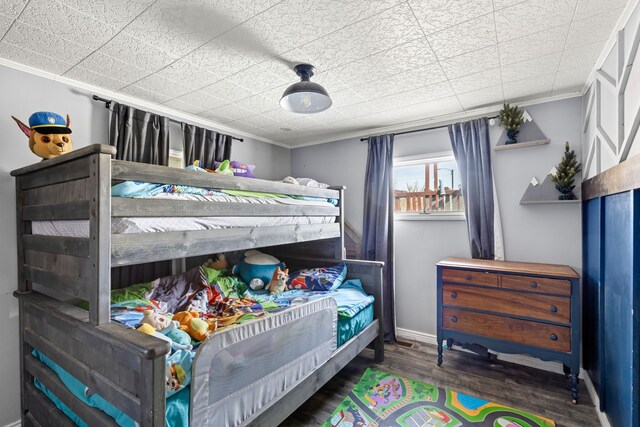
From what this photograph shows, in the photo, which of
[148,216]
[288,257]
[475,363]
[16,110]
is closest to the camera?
[148,216]

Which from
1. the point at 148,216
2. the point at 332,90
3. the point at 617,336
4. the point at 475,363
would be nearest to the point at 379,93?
the point at 332,90

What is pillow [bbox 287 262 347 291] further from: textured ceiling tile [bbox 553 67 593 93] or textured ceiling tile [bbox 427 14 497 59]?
textured ceiling tile [bbox 553 67 593 93]

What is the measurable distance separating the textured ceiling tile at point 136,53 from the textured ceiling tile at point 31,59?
1.38ft

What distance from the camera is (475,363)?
2.77 metres

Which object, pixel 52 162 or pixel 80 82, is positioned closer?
pixel 52 162

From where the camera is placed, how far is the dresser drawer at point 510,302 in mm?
2252

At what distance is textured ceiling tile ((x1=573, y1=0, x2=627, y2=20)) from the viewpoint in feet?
4.74

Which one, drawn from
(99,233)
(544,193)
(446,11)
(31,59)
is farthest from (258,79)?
(544,193)

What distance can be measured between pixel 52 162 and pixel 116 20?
0.78 metres

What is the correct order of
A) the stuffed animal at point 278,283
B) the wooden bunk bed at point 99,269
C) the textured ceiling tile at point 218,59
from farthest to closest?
the stuffed animal at point 278,283 < the textured ceiling tile at point 218,59 < the wooden bunk bed at point 99,269

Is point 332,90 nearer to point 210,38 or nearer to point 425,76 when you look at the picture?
point 425,76

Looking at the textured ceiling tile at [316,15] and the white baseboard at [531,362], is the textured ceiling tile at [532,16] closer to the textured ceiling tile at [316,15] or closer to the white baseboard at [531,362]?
the textured ceiling tile at [316,15]

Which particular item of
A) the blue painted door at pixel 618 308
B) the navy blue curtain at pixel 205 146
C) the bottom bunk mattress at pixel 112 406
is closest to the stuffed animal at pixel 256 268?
the navy blue curtain at pixel 205 146

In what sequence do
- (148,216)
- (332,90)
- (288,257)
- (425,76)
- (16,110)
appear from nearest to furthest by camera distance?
(148,216), (16,110), (425,76), (332,90), (288,257)
